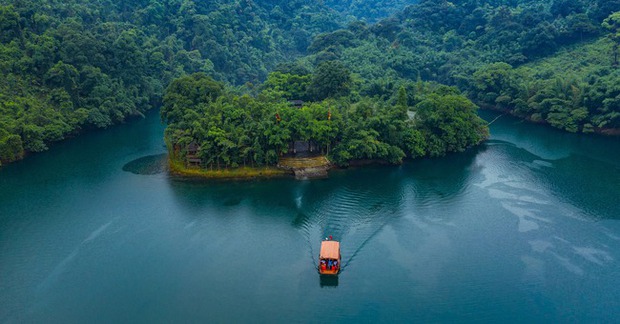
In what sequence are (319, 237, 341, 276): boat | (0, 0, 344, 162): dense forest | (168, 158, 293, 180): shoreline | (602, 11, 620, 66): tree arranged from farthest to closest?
(602, 11, 620, 66): tree, (0, 0, 344, 162): dense forest, (168, 158, 293, 180): shoreline, (319, 237, 341, 276): boat

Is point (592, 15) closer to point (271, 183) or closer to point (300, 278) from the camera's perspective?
point (271, 183)

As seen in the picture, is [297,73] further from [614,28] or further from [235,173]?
[614,28]

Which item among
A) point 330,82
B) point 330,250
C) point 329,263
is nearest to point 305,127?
point 330,82

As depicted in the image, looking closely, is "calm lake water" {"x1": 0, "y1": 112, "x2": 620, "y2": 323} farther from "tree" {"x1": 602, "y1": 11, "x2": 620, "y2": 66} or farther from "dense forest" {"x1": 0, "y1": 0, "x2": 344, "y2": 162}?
"tree" {"x1": 602, "y1": 11, "x2": 620, "y2": 66}

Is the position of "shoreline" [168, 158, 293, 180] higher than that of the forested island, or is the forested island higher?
the forested island

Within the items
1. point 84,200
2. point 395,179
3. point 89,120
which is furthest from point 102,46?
point 395,179

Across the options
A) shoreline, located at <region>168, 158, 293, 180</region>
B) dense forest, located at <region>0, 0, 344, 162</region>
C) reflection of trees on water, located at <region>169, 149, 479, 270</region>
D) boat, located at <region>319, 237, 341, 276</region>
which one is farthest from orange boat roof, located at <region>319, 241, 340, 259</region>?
dense forest, located at <region>0, 0, 344, 162</region>
